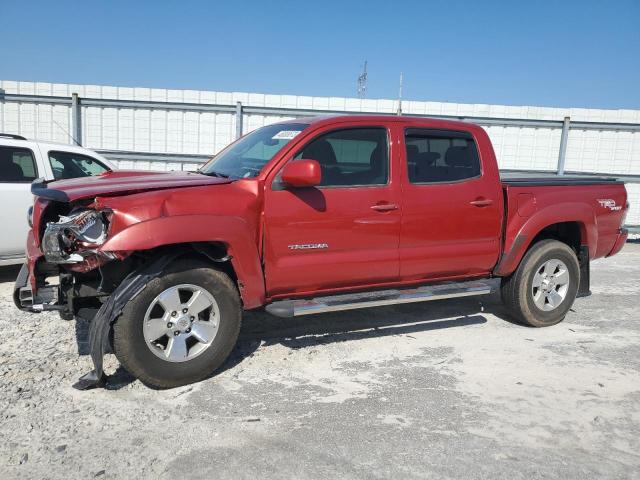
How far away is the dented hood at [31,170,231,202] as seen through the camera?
3.48 m

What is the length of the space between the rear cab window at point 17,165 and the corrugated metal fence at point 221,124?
3339 mm

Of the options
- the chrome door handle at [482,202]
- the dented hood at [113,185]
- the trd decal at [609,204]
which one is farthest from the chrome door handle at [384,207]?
the trd decal at [609,204]

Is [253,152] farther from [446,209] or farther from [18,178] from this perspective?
[18,178]

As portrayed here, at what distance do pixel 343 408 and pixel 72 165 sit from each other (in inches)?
197

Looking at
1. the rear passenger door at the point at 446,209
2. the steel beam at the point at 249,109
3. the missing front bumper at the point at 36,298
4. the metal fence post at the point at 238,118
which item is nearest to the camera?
the missing front bumper at the point at 36,298

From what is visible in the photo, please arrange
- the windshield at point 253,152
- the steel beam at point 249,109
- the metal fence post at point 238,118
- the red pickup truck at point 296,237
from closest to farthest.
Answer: the red pickup truck at point 296,237, the windshield at point 253,152, the steel beam at point 249,109, the metal fence post at point 238,118

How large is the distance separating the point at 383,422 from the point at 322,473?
678 millimetres

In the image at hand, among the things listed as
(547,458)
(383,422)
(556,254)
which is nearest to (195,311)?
(383,422)

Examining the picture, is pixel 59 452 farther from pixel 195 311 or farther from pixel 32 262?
pixel 32 262

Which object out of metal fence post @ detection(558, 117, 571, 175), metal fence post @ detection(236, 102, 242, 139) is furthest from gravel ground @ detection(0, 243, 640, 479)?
metal fence post @ detection(558, 117, 571, 175)

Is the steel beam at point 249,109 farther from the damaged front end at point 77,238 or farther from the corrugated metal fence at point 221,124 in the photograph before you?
the damaged front end at point 77,238

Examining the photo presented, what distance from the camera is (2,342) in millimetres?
4461

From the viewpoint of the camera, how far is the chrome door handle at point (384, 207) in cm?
431

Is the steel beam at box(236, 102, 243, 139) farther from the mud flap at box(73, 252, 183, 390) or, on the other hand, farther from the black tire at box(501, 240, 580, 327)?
the mud flap at box(73, 252, 183, 390)
